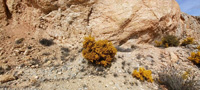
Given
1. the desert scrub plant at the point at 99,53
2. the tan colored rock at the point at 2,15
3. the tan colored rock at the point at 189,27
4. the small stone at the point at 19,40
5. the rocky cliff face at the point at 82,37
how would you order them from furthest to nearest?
the tan colored rock at the point at 189,27
the tan colored rock at the point at 2,15
the small stone at the point at 19,40
the desert scrub plant at the point at 99,53
the rocky cliff face at the point at 82,37

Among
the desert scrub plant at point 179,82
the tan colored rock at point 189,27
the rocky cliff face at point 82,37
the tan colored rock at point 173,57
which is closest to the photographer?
the desert scrub plant at point 179,82

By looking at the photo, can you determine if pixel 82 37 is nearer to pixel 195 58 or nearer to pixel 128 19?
pixel 128 19

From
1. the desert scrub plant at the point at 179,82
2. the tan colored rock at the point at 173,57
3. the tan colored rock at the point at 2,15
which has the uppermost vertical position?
the tan colored rock at the point at 2,15

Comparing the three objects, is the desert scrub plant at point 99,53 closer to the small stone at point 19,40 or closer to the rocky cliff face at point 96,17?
the rocky cliff face at point 96,17

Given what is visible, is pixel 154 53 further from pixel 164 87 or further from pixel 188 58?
pixel 164 87

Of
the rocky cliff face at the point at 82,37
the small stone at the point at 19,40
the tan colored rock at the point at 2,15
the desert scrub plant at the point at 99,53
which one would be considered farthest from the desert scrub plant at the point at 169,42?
the tan colored rock at the point at 2,15

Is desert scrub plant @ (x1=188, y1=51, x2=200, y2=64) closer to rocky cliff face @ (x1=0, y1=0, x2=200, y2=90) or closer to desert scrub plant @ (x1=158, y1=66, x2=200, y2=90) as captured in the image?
rocky cliff face @ (x1=0, y1=0, x2=200, y2=90)

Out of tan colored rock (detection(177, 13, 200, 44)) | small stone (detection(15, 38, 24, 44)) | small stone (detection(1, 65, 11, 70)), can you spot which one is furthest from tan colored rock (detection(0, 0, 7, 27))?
tan colored rock (detection(177, 13, 200, 44))

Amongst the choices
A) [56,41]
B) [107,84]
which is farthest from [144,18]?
[56,41]

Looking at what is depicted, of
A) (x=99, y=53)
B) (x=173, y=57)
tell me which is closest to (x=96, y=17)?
(x=99, y=53)
